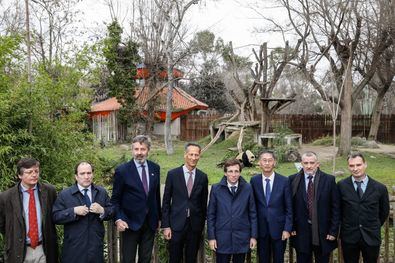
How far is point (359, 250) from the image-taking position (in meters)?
4.22

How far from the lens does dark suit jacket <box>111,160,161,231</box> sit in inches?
162

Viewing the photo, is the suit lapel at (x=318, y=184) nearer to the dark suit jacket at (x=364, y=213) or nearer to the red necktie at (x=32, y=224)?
the dark suit jacket at (x=364, y=213)

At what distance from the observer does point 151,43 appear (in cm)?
2388

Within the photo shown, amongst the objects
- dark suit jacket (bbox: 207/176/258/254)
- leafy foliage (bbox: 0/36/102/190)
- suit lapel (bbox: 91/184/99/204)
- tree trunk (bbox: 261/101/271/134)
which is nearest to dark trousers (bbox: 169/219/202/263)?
dark suit jacket (bbox: 207/176/258/254)

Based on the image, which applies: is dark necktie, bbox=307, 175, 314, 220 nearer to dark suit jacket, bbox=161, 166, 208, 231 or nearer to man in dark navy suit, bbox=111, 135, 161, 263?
dark suit jacket, bbox=161, 166, 208, 231

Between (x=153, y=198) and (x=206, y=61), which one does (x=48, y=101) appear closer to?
(x=153, y=198)

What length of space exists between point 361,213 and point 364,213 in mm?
29

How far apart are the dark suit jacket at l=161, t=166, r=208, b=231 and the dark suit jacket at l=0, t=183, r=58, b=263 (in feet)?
3.68

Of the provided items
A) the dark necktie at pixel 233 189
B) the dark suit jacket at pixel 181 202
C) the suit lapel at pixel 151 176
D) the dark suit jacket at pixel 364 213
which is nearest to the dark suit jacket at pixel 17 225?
the suit lapel at pixel 151 176

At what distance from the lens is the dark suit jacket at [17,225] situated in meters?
3.59

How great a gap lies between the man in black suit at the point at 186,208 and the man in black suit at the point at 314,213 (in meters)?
1.01

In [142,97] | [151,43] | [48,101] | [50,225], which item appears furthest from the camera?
[142,97]

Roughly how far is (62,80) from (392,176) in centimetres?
1087

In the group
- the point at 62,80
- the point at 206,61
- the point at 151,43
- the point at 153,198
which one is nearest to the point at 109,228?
the point at 153,198
